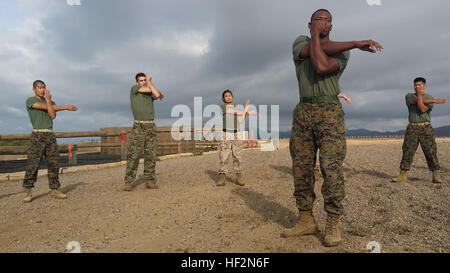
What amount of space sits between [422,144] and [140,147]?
6399 millimetres

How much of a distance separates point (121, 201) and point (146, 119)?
1.81 m

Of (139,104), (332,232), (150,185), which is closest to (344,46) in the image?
(332,232)

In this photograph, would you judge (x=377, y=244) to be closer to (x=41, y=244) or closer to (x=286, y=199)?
(x=286, y=199)

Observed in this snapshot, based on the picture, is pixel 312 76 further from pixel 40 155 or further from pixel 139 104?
pixel 40 155

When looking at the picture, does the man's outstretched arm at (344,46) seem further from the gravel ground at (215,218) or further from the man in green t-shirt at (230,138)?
the man in green t-shirt at (230,138)

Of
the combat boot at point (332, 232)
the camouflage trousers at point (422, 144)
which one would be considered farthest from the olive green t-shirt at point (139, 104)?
the camouflage trousers at point (422, 144)

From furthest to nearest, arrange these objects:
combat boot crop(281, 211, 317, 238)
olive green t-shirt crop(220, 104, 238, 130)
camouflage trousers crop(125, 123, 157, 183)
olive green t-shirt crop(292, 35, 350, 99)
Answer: olive green t-shirt crop(220, 104, 238, 130), camouflage trousers crop(125, 123, 157, 183), combat boot crop(281, 211, 317, 238), olive green t-shirt crop(292, 35, 350, 99)

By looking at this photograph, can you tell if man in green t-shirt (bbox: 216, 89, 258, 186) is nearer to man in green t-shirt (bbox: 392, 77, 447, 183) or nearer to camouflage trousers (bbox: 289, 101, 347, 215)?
camouflage trousers (bbox: 289, 101, 347, 215)

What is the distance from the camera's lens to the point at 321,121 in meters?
2.84

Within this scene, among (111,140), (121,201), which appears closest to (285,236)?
(121,201)

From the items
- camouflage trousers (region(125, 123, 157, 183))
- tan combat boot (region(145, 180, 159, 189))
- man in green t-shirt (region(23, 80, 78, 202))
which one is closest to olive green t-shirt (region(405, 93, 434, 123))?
camouflage trousers (region(125, 123, 157, 183))

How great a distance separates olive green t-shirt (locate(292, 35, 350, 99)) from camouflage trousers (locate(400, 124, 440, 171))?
435 cm

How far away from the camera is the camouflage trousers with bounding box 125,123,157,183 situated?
563 centimetres

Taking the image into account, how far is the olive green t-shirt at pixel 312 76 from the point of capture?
9.57 ft
